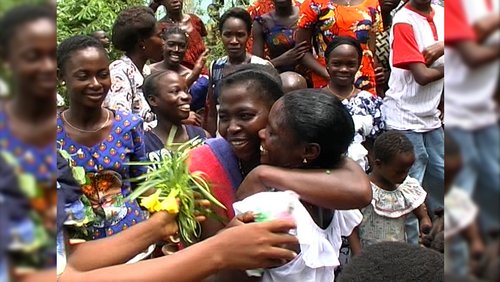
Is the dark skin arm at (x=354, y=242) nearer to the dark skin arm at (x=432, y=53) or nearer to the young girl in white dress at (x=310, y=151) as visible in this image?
the dark skin arm at (x=432, y=53)

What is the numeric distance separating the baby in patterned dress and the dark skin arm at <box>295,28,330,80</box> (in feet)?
2.50

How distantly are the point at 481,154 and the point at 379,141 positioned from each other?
130 inches

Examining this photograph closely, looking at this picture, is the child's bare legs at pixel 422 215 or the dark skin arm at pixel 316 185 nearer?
the dark skin arm at pixel 316 185

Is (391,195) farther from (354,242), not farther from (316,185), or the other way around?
(316,185)

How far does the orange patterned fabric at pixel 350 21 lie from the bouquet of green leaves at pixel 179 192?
2428 mm

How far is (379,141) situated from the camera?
375 centimetres

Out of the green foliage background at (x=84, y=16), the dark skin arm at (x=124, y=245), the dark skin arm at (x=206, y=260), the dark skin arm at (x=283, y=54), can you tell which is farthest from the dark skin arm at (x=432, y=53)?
the green foliage background at (x=84, y=16)

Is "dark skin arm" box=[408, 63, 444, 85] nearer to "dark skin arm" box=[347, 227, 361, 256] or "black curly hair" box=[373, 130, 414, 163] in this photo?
"black curly hair" box=[373, 130, 414, 163]

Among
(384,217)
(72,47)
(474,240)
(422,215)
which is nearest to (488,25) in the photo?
(474,240)

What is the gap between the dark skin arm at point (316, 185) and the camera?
1.85 metres

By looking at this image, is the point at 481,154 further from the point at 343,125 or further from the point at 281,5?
the point at 281,5

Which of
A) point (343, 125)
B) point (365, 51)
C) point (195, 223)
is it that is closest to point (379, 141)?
point (365, 51)

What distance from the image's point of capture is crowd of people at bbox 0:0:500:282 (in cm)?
52

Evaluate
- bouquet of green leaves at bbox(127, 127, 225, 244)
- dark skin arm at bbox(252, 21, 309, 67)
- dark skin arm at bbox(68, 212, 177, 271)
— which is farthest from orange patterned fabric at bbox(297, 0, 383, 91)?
dark skin arm at bbox(68, 212, 177, 271)
